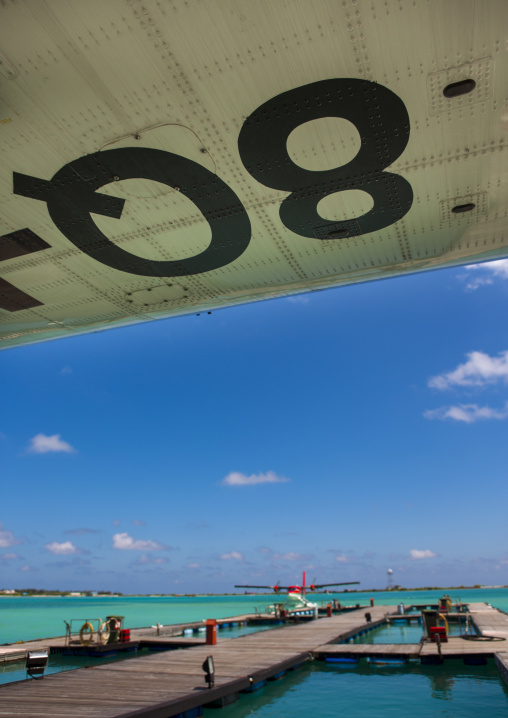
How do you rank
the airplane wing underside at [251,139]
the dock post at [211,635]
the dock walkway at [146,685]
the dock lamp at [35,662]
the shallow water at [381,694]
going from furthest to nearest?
the dock post at [211,635] → the shallow water at [381,694] → the dock lamp at [35,662] → the dock walkway at [146,685] → the airplane wing underside at [251,139]

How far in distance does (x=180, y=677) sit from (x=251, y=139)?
1147 centimetres

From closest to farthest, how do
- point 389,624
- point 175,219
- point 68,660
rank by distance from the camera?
1. point 175,219
2. point 68,660
3. point 389,624

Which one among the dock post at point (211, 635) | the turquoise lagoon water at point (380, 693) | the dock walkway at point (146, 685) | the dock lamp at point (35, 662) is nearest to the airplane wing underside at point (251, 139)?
the dock walkway at point (146, 685)

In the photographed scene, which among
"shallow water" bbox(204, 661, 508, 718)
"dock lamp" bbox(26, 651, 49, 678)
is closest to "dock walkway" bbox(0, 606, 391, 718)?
"dock lamp" bbox(26, 651, 49, 678)

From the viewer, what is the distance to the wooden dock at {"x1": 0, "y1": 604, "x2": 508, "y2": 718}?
7910 millimetres

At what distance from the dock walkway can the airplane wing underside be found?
713 centimetres

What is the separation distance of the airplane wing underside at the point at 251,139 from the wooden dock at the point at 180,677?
7.19 m

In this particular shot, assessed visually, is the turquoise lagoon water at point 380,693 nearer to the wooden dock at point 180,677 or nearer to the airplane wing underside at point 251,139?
the wooden dock at point 180,677

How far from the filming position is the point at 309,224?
20.4ft

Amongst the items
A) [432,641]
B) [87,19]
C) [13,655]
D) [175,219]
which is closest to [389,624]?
[432,641]

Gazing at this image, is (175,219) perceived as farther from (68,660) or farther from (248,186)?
(68,660)

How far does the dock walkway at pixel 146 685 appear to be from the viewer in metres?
7.74

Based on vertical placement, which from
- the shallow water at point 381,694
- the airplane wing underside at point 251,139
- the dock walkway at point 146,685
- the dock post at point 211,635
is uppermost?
the airplane wing underside at point 251,139

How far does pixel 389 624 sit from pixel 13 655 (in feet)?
89.6
